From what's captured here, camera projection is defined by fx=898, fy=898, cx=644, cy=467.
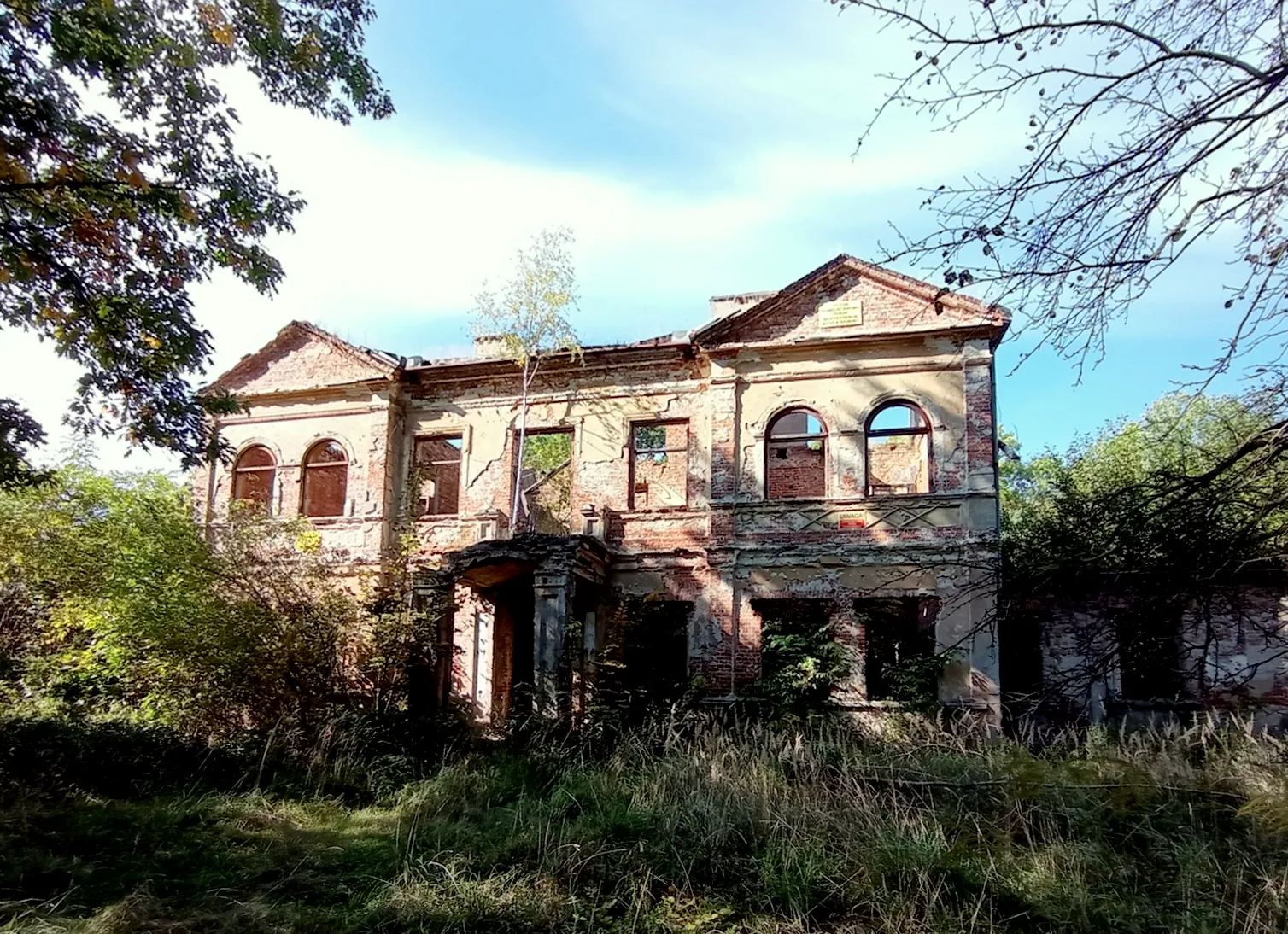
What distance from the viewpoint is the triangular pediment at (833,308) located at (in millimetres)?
15594

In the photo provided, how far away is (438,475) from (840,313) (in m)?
10.6

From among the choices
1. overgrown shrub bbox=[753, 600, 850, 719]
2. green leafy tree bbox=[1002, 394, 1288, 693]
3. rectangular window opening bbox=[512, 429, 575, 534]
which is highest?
rectangular window opening bbox=[512, 429, 575, 534]

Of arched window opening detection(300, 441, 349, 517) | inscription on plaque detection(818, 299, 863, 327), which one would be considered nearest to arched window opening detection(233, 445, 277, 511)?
arched window opening detection(300, 441, 349, 517)

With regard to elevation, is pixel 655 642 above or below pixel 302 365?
below

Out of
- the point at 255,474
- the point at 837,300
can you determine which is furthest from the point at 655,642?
the point at 255,474

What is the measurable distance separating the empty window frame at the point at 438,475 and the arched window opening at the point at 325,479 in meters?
1.44

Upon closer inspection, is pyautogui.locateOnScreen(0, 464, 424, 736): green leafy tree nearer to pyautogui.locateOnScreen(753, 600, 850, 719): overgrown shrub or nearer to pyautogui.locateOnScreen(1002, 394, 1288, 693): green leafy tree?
pyautogui.locateOnScreen(753, 600, 850, 719): overgrown shrub

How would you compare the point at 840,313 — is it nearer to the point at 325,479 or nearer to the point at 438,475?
the point at 438,475

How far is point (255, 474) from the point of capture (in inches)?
734

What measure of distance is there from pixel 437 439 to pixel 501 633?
4.22m

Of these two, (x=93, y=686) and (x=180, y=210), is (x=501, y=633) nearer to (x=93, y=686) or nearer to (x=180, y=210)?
(x=93, y=686)

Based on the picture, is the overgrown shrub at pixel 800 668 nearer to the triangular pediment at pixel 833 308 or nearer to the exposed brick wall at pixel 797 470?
the triangular pediment at pixel 833 308

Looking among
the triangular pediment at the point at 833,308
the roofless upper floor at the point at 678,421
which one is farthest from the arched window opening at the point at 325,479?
the triangular pediment at the point at 833,308

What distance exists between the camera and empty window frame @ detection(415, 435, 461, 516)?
17891 millimetres
